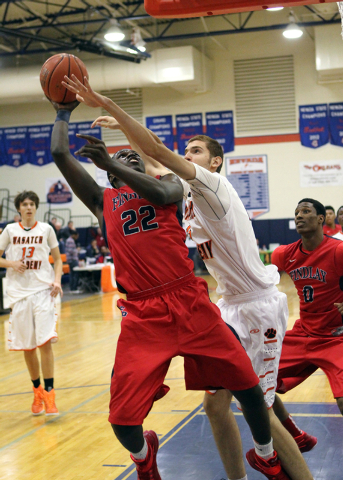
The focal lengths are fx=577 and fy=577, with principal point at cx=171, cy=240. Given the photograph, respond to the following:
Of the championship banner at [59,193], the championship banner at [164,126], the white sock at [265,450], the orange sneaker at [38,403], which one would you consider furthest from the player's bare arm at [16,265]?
the championship banner at [59,193]

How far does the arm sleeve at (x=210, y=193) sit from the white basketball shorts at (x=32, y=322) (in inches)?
115

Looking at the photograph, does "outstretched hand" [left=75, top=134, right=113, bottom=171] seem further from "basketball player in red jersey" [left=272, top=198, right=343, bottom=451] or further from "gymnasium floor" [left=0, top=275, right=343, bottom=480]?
"gymnasium floor" [left=0, top=275, right=343, bottom=480]

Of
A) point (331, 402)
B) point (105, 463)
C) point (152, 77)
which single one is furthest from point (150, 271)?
point (152, 77)

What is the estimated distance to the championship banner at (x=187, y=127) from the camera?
62.7 ft

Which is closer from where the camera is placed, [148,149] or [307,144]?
[148,149]

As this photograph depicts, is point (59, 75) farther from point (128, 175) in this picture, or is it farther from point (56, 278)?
point (56, 278)

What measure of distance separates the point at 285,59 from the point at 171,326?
17.0 meters

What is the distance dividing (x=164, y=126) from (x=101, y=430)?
15596mm

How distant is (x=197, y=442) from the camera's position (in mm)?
4328

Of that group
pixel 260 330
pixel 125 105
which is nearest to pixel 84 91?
pixel 260 330

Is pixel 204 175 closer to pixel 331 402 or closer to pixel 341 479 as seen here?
pixel 341 479

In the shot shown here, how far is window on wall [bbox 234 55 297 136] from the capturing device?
18.3 m

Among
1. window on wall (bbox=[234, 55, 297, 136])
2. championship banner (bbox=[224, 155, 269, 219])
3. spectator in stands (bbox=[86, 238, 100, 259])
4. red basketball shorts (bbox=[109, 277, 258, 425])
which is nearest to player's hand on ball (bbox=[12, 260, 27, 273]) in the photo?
red basketball shorts (bbox=[109, 277, 258, 425])

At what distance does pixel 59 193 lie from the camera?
2038 cm
